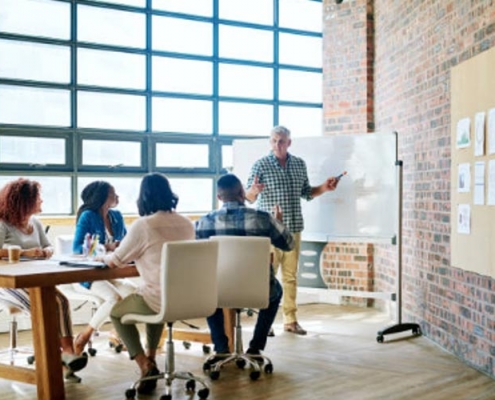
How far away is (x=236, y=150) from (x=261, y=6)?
169 cm

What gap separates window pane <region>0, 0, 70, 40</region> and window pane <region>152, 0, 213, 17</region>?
89cm

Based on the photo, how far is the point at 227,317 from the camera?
4852 millimetres

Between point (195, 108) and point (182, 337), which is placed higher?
point (195, 108)

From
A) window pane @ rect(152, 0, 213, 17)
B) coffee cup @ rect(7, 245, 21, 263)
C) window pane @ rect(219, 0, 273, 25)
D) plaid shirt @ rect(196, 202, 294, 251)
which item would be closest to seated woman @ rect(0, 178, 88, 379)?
coffee cup @ rect(7, 245, 21, 263)

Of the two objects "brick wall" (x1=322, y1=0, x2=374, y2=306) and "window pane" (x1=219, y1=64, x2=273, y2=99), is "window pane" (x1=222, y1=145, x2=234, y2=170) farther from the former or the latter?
"brick wall" (x1=322, y1=0, x2=374, y2=306)

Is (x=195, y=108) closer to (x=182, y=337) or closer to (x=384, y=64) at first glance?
(x=384, y=64)

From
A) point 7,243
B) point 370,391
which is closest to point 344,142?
point 370,391

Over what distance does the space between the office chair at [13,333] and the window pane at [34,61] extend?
2220mm

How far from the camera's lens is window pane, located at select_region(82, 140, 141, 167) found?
20.6 ft

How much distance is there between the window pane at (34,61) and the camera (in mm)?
5867

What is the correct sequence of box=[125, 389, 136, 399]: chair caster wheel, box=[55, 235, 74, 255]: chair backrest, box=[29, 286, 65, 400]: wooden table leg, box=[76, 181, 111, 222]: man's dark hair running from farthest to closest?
box=[55, 235, 74, 255]: chair backrest < box=[76, 181, 111, 222]: man's dark hair < box=[125, 389, 136, 399]: chair caster wheel < box=[29, 286, 65, 400]: wooden table leg

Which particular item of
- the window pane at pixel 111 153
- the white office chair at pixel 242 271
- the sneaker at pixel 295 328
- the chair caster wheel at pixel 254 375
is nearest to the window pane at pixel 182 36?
the window pane at pixel 111 153

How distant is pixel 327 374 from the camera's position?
4.45 metres

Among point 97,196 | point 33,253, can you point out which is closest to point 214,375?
point 33,253
